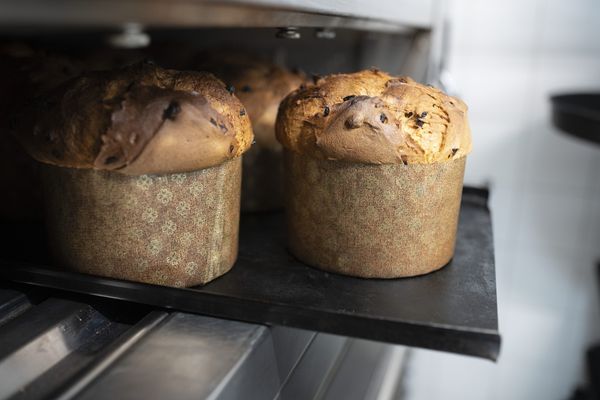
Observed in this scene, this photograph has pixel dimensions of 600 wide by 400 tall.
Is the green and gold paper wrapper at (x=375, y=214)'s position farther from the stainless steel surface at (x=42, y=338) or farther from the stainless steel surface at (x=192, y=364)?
the stainless steel surface at (x=42, y=338)

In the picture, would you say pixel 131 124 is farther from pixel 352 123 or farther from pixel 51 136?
pixel 352 123

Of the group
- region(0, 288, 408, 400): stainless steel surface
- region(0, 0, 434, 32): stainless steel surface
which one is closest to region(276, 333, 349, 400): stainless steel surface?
region(0, 288, 408, 400): stainless steel surface

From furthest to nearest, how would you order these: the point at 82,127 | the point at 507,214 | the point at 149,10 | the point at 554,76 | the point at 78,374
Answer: the point at 507,214
the point at 554,76
the point at 82,127
the point at 78,374
the point at 149,10

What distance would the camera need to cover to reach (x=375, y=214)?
109 cm

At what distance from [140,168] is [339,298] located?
422 mm

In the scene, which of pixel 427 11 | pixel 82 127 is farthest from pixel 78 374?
pixel 427 11

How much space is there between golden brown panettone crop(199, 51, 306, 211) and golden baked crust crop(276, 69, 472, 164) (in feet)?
0.88

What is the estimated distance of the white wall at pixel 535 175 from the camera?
2.48 metres

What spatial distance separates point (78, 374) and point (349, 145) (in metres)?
0.60

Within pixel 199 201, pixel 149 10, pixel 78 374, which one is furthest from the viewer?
pixel 199 201

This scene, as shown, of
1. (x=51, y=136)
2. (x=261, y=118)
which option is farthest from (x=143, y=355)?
(x=261, y=118)

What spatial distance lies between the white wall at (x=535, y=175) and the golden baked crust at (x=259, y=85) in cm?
138

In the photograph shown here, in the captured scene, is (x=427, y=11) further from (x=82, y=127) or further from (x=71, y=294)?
(x=71, y=294)

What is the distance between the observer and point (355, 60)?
7.36ft
